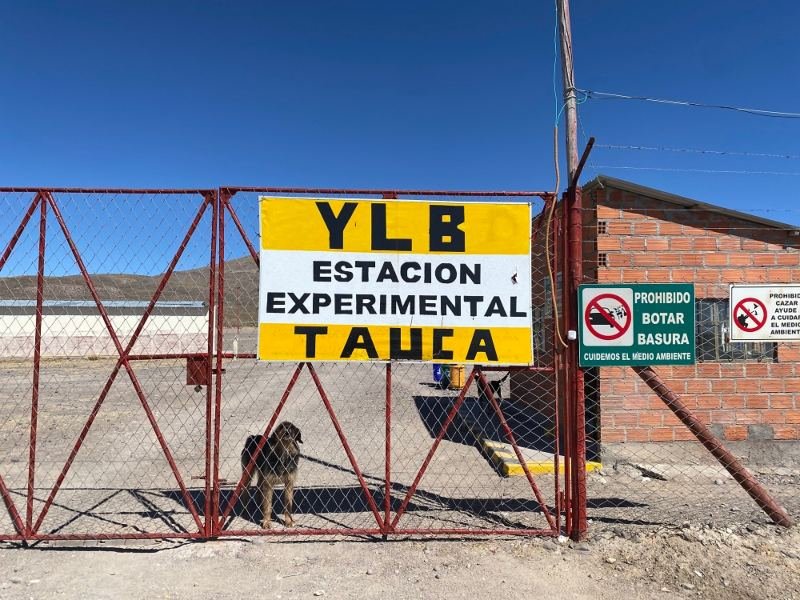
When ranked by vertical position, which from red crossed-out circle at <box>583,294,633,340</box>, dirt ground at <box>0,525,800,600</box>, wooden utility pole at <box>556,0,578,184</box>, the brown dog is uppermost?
wooden utility pole at <box>556,0,578,184</box>

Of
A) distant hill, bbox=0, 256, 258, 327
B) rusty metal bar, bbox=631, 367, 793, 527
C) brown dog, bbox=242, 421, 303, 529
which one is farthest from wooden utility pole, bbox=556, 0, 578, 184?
brown dog, bbox=242, 421, 303, 529

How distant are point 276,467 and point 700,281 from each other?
5.76 metres

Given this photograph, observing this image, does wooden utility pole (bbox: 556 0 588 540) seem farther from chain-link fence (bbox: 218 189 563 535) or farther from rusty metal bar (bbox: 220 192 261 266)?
rusty metal bar (bbox: 220 192 261 266)

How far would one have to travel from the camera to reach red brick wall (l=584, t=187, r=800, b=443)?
6973mm

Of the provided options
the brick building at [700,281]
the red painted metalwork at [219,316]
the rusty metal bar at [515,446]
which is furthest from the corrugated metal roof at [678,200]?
the red painted metalwork at [219,316]

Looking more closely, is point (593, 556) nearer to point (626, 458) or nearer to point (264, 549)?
point (264, 549)

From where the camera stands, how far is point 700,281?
7098 millimetres

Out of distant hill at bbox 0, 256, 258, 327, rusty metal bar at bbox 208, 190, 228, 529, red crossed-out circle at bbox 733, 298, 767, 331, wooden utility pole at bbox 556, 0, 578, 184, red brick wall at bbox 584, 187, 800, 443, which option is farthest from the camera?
red brick wall at bbox 584, 187, 800, 443

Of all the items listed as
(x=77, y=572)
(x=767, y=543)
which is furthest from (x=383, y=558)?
(x=767, y=543)

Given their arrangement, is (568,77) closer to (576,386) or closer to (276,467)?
(576,386)

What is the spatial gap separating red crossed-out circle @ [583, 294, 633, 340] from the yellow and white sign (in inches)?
19.3

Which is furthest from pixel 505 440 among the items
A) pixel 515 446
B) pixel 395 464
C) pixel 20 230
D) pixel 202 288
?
pixel 202 288

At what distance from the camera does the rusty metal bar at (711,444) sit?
442 centimetres

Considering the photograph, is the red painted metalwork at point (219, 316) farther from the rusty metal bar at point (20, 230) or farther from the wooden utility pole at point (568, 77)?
the wooden utility pole at point (568, 77)
